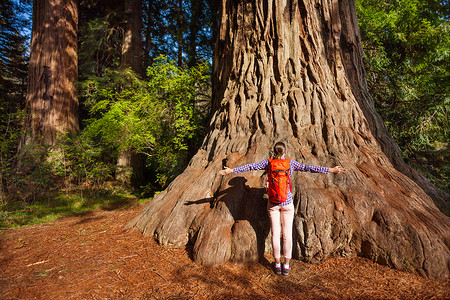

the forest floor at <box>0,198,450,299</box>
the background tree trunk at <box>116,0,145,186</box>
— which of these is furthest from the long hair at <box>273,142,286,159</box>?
the background tree trunk at <box>116,0,145,186</box>

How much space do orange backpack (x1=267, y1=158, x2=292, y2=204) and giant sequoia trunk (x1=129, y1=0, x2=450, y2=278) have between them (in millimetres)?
489

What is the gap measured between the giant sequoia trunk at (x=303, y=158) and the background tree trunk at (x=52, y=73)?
724cm

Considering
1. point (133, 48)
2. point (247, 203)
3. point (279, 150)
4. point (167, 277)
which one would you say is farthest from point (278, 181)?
point (133, 48)

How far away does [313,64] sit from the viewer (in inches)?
188

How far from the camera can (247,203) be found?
3.61 meters

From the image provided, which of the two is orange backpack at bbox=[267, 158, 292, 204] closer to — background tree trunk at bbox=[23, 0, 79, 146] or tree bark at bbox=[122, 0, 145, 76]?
background tree trunk at bbox=[23, 0, 79, 146]

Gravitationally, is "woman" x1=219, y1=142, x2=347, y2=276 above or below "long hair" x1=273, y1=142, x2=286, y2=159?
below

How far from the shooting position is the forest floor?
2.52 meters

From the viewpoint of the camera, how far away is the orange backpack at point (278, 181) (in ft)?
9.62

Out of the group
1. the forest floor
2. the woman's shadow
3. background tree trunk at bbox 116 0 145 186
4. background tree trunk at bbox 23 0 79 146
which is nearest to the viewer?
the forest floor

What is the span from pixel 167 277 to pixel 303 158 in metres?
2.77

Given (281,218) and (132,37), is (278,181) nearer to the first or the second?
(281,218)

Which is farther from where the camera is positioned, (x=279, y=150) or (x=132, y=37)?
(x=132, y=37)

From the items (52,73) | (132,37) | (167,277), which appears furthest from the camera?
(132,37)
